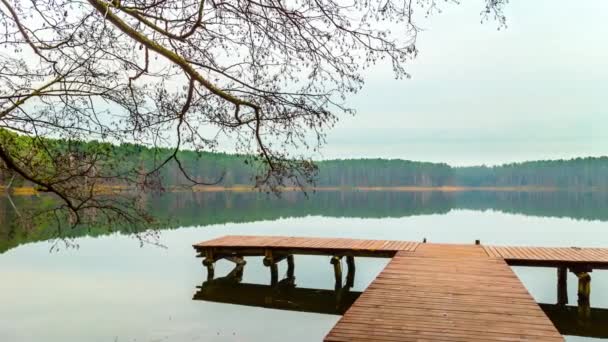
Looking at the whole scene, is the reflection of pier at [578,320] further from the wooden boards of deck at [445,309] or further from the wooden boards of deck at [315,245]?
the wooden boards of deck at [315,245]

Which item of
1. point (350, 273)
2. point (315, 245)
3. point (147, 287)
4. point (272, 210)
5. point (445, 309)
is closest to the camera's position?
point (445, 309)

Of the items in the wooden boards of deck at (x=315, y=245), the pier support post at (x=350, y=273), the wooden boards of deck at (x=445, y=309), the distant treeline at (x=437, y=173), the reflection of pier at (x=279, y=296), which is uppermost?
the distant treeline at (x=437, y=173)

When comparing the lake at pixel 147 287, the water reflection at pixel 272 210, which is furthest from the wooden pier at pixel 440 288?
the water reflection at pixel 272 210

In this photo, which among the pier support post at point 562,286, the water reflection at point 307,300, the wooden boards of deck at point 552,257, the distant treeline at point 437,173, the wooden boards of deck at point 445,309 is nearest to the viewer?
the wooden boards of deck at point 445,309

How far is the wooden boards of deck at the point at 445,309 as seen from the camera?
5.78 m

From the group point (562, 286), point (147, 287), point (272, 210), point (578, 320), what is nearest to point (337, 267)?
point (147, 287)

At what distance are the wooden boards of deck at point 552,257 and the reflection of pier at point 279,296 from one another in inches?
158

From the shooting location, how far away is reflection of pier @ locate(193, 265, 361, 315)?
13047 millimetres

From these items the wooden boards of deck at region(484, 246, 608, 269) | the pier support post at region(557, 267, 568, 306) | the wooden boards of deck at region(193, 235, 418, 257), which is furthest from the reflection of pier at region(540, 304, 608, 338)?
the wooden boards of deck at region(193, 235, 418, 257)

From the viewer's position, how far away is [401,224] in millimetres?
36375

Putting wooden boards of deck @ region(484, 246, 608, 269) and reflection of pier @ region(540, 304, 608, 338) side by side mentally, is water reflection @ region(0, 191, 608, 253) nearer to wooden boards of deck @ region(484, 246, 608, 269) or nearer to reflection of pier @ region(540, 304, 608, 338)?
wooden boards of deck @ region(484, 246, 608, 269)

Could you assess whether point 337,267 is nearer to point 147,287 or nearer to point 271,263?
point 271,263

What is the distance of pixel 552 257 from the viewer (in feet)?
41.5

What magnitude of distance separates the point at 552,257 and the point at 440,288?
18.9 ft
